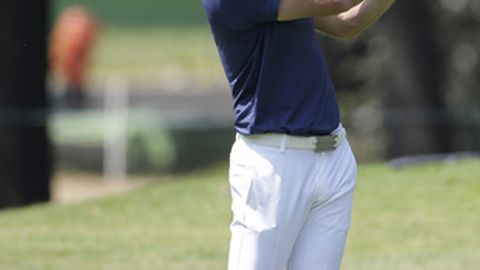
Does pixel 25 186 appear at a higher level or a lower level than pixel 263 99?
lower

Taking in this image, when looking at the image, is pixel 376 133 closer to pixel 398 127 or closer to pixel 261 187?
pixel 398 127

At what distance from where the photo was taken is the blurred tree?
14.9 metres

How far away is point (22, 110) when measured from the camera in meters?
15.3

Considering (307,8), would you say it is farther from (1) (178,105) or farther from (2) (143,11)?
(2) (143,11)

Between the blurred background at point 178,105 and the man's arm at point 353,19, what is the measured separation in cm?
750

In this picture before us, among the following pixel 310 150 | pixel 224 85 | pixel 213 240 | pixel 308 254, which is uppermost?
pixel 310 150

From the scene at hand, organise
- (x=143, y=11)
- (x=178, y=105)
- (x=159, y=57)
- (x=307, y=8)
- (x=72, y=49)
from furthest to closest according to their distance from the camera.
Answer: (x=143, y=11) < (x=159, y=57) < (x=72, y=49) < (x=178, y=105) < (x=307, y=8)

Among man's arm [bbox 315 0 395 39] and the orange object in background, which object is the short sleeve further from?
the orange object in background

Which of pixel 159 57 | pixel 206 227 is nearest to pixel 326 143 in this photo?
pixel 206 227

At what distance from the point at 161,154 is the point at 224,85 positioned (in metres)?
9.17

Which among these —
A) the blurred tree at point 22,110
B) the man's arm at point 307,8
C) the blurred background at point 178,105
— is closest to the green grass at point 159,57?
the blurred background at point 178,105

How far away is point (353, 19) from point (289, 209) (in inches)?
32.8

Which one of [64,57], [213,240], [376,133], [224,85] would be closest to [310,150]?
[213,240]

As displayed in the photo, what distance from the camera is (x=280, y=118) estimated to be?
18.2ft
